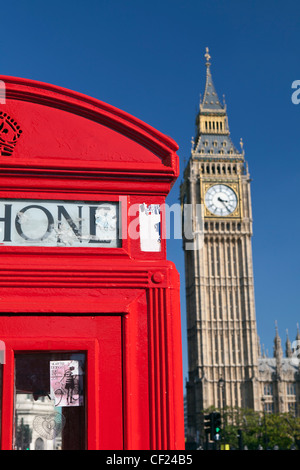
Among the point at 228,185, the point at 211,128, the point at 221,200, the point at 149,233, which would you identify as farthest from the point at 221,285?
the point at 149,233

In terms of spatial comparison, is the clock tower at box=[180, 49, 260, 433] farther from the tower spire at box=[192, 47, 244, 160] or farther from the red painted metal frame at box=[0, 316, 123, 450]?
the red painted metal frame at box=[0, 316, 123, 450]

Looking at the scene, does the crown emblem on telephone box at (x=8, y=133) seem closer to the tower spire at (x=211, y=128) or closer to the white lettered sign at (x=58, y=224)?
the white lettered sign at (x=58, y=224)

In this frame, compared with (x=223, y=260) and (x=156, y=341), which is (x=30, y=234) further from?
(x=223, y=260)

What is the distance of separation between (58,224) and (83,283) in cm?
25

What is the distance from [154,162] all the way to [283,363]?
71.5 metres

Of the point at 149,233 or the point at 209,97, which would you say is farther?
the point at 209,97

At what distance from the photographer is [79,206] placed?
2.73 m

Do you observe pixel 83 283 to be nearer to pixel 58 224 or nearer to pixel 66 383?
pixel 58 224

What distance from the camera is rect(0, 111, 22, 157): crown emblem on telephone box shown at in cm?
279

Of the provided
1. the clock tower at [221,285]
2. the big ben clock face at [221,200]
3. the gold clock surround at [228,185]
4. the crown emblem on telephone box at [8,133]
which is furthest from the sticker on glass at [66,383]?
the big ben clock face at [221,200]

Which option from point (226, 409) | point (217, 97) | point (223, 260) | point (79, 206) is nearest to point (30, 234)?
point (79, 206)

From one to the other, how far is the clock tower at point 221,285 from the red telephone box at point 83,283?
5795 cm

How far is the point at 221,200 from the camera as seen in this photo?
6269 centimetres

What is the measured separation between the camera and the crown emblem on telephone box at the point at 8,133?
2.79 metres
